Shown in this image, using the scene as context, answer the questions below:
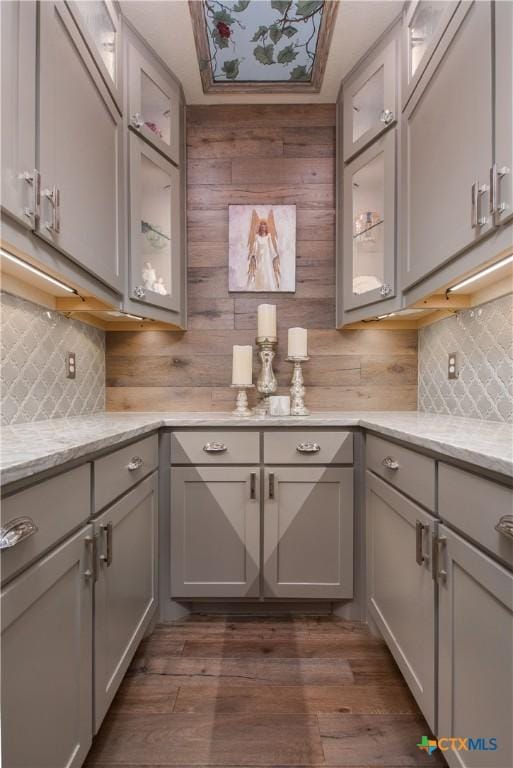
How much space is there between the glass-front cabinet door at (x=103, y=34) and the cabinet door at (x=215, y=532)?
62.8 inches

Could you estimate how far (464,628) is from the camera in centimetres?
90

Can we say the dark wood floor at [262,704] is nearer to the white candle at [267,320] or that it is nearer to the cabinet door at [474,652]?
the cabinet door at [474,652]

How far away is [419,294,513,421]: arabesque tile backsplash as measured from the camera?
4.69 feet

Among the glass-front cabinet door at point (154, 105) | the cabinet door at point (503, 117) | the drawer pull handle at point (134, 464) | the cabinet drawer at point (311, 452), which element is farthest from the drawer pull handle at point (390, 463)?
the glass-front cabinet door at point (154, 105)

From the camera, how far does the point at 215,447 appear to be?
174cm

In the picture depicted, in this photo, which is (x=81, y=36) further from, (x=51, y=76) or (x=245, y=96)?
(x=245, y=96)

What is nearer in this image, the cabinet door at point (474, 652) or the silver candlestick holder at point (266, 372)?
the cabinet door at point (474, 652)

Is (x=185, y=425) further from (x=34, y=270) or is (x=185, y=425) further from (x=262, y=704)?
(x=262, y=704)

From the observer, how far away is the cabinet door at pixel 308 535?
69.3 inches

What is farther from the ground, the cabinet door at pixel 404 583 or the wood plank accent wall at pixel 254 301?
the wood plank accent wall at pixel 254 301

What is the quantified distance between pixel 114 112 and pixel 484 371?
1.79 metres

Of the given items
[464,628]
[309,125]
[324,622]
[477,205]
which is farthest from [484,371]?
[309,125]

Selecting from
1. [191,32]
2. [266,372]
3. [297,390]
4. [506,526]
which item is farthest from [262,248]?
[506,526]

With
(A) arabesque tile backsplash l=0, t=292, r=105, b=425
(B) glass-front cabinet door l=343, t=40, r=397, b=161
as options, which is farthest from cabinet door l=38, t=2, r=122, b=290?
(B) glass-front cabinet door l=343, t=40, r=397, b=161
